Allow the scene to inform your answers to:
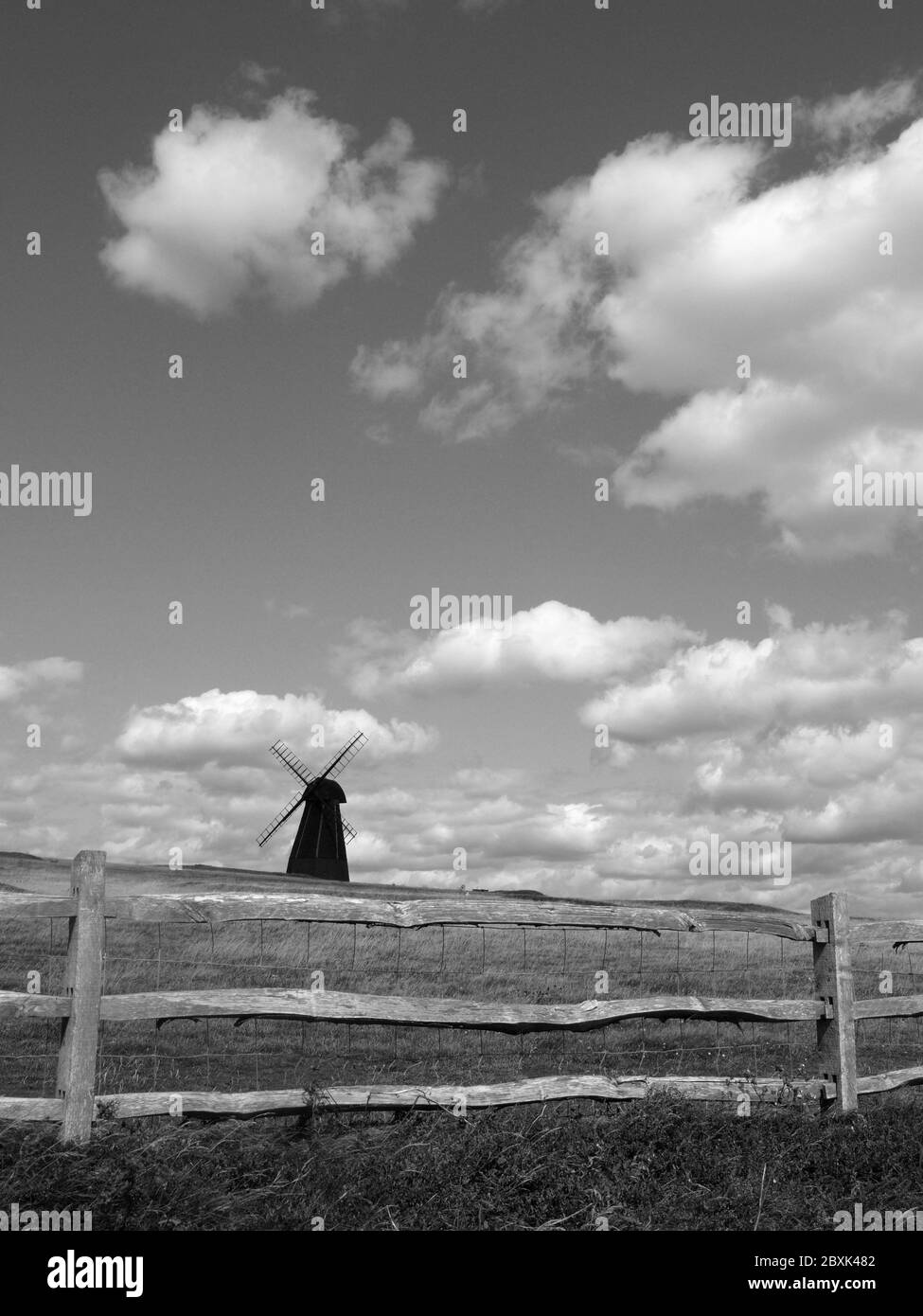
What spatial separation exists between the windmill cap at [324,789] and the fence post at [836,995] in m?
63.8

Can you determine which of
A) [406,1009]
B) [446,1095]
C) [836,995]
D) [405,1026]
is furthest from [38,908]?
[836,995]

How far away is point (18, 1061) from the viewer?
11.1 meters

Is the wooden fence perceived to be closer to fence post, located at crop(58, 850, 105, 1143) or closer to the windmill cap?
fence post, located at crop(58, 850, 105, 1143)

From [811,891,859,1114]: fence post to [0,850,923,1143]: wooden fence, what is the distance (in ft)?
0.04

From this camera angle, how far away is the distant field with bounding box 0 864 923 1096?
1113cm

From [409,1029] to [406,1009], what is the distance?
23.1ft

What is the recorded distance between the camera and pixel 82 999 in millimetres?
7574

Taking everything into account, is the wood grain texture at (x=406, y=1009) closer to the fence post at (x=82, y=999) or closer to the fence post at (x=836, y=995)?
the fence post at (x=82, y=999)

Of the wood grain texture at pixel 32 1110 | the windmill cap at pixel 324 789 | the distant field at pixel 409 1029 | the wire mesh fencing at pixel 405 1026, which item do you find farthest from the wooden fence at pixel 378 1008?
the windmill cap at pixel 324 789

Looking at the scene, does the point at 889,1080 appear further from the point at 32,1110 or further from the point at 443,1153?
the point at 32,1110
